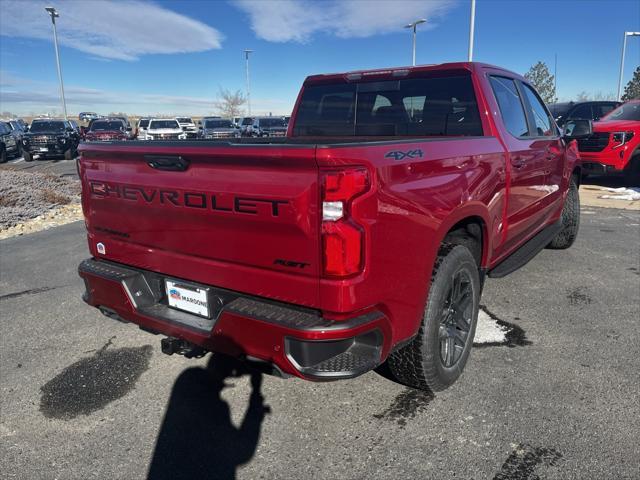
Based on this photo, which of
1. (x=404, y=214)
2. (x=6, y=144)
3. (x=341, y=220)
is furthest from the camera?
(x=6, y=144)

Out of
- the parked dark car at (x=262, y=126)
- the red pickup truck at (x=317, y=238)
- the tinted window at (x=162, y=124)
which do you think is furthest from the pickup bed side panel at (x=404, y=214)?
the tinted window at (x=162, y=124)

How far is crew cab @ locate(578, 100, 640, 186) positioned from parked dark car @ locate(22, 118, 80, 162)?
64.0 ft

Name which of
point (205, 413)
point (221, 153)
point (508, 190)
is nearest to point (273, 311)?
point (221, 153)

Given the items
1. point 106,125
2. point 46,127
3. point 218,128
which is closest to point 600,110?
point 218,128

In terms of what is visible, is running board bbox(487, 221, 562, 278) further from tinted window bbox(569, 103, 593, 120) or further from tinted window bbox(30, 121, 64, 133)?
tinted window bbox(30, 121, 64, 133)

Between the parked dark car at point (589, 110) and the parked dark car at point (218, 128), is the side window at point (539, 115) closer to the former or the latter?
the parked dark car at point (589, 110)

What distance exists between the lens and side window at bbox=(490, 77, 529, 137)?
374 centimetres

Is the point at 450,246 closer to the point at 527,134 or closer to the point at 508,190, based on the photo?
the point at 508,190

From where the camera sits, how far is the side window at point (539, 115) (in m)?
4.44

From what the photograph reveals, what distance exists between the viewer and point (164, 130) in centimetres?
2506

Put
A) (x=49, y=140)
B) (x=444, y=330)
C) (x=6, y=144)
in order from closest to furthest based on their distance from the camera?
(x=444, y=330) < (x=49, y=140) < (x=6, y=144)

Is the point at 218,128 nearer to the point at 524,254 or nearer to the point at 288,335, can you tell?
the point at 524,254

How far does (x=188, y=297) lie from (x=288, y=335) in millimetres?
766

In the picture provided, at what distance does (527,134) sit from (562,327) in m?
1.61
